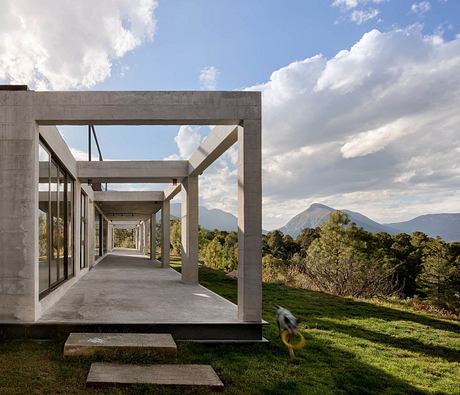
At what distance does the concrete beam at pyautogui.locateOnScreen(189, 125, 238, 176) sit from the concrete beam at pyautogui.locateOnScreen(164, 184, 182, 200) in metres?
3.46

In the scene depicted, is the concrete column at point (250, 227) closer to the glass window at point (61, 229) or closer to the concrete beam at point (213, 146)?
the concrete beam at point (213, 146)

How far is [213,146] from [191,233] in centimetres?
400

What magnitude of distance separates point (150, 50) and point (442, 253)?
85.4 feet

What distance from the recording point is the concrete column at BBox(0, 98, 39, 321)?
5.51 metres

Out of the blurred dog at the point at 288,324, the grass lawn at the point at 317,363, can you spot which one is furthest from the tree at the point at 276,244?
the blurred dog at the point at 288,324

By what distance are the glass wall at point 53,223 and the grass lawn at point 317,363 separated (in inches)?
89.1

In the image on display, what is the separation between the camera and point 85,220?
1416 centimetres

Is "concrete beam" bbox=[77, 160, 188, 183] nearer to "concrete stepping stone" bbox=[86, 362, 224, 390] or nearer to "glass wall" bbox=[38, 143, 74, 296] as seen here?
"glass wall" bbox=[38, 143, 74, 296]

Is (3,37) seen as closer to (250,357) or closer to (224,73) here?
(224,73)

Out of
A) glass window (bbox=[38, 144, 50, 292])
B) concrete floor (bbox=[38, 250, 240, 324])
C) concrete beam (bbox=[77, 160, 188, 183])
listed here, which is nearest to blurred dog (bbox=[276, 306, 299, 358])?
concrete floor (bbox=[38, 250, 240, 324])

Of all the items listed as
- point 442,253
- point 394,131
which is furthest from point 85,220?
point 442,253

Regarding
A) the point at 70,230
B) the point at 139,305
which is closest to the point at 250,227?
the point at 139,305

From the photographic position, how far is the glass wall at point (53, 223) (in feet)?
22.5

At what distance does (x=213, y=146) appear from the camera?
7664 mm
